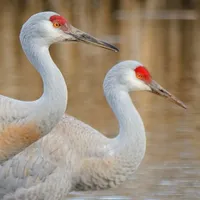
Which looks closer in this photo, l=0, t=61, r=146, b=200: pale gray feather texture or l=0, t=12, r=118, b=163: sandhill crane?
l=0, t=12, r=118, b=163: sandhill crane

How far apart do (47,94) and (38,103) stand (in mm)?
106

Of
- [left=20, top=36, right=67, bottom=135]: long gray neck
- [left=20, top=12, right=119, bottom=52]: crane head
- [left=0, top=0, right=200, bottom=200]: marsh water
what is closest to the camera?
[left=20, top=36, right=67, bottom=135]: long gray neck

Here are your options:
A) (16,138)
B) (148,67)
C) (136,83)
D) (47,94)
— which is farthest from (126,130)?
(148,67)

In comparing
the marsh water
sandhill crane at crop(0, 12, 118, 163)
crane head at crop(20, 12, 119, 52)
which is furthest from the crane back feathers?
the marsh water

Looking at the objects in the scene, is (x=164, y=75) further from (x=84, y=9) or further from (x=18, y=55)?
(x=84, y=9)

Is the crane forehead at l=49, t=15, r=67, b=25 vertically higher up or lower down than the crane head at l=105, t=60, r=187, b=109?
higher up

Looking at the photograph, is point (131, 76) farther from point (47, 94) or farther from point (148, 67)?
point (148, 67)

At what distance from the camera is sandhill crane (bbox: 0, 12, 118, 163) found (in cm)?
670

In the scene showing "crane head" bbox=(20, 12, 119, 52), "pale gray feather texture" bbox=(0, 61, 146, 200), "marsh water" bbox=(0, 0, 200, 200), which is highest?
"crane head" bbox=(20, 12, 119, 52)

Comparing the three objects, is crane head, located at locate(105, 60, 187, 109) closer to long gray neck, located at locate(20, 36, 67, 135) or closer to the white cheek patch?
the white cheek patch

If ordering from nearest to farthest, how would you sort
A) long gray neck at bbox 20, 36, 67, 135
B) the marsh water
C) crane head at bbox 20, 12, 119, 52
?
long gray neck at bbox 20, 36, 67, 135 → crane head at bbox 20, 12, 119, 52 → the marsh water

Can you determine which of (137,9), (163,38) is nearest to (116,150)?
(163,38)

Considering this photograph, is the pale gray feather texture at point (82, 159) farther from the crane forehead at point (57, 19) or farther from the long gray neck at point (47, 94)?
the crane forehead at point (57, 19)

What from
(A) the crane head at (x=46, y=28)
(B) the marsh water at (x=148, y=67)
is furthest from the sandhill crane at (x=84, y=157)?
(B) the marsh water at (x=148, y=67)
